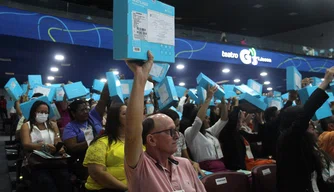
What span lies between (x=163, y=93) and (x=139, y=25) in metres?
2.08

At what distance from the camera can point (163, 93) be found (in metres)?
3.71

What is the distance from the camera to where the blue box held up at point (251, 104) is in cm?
467

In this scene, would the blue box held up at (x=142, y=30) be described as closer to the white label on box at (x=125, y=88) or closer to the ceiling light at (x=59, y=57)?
the white label on box at (x=125, y=88)

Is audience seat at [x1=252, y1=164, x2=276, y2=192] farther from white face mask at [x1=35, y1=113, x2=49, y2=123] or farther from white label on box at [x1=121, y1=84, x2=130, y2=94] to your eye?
white face mask at [x1=35, y1=113, x2=49, y2=123]

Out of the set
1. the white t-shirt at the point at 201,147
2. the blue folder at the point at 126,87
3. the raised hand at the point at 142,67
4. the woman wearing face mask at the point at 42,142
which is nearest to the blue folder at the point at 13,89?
the woman wearing face mask at the point at 42,142

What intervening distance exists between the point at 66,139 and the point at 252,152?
9.14 ft

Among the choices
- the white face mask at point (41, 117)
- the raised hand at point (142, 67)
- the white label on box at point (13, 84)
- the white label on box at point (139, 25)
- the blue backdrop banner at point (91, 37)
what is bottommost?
the white face mask at point (41, 117)

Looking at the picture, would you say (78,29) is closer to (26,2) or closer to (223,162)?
(26,2)

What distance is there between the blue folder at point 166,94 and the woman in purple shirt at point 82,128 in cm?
58

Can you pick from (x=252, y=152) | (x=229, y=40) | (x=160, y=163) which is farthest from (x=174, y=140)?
(x=229, y=40)

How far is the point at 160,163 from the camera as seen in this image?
1.84 meters

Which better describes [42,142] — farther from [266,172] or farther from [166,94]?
[266,172]

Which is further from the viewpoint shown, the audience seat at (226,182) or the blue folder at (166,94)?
the blue folder at (166,94)

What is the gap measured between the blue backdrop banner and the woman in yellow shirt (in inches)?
214
